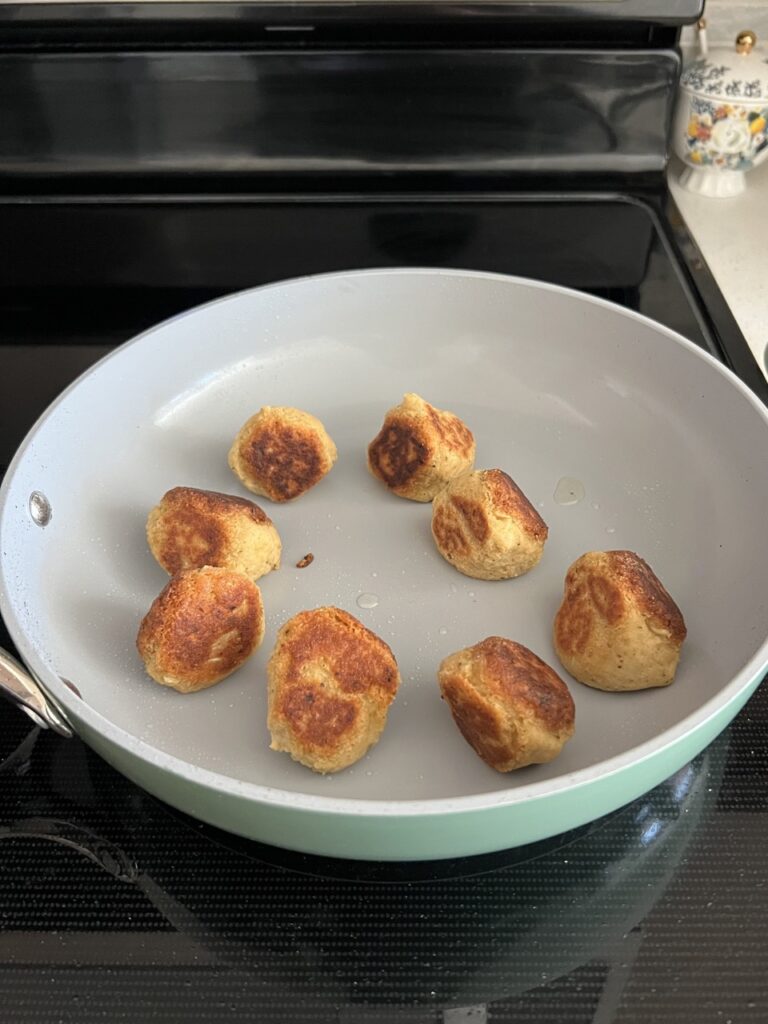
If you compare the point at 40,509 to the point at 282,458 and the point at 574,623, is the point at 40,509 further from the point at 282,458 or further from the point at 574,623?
the point at 574,623

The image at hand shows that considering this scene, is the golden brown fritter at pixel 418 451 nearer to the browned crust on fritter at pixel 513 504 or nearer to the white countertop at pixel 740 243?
the browned crust on fritter at pixel 513 504

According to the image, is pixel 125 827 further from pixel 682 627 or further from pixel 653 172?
pixel 653 172

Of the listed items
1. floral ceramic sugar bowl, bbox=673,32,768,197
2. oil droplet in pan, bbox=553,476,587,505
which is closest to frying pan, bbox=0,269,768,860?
oil droplet in pan, bbox=553,476,587,505

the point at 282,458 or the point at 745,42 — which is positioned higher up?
the point at 745,42

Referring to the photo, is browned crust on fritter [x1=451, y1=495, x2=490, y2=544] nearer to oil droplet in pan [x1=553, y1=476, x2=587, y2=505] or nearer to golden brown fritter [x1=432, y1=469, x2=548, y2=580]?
golden brown fritter [x1=432, y1=469, x2=548, y2=580]

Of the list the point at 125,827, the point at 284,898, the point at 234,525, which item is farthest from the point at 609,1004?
the point at 234,525

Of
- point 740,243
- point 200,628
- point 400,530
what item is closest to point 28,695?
point 200,628
